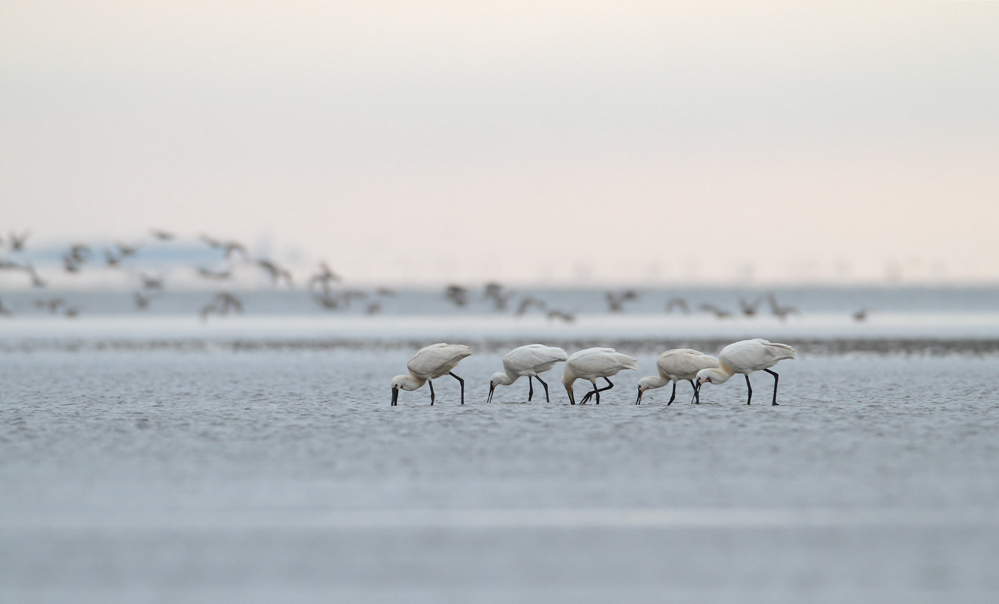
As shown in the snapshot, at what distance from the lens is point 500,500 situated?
915 cm

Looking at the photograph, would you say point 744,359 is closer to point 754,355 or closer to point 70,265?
point 754,355

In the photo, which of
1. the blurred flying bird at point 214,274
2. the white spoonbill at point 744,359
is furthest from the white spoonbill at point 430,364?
the blurred flying bird at point 214,274

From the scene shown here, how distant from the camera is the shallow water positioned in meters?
6.95

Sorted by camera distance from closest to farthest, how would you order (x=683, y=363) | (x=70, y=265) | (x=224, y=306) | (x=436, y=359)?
1. (x=683, y=363)
2. (x=436, y=359)
3. (x=70, y=265)
4. (x=224, y=306)

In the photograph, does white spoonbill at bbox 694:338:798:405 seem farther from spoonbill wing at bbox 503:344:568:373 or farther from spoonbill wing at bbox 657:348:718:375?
spoonbill wing at bbox 503:344:568:373

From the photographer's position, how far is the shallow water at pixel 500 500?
6.95m

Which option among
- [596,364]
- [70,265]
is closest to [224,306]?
[70,265]

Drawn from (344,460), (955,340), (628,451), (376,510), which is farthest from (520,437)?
(955,340)

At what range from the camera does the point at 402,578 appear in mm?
7004

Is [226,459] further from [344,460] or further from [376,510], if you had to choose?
[376,510]

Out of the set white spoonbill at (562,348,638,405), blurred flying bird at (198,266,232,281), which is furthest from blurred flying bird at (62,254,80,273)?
white spoonbill at (562,348,638,405)

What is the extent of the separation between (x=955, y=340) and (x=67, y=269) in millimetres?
27311

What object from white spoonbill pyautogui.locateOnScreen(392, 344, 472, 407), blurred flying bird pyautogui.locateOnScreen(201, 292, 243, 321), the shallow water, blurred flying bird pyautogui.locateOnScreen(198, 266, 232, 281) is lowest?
the shallow water

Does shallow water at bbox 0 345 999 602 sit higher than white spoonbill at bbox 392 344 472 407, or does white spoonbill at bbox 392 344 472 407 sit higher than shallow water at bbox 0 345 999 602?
white spoonbill at bbox 392 344 472 407
